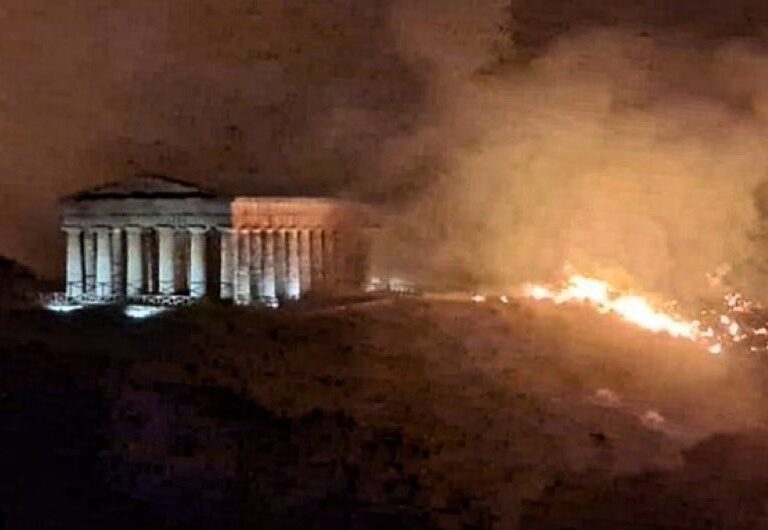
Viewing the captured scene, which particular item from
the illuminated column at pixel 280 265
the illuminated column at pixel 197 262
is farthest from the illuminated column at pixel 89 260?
the illuminated column at pixel 280 265

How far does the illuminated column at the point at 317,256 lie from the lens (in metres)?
14.9

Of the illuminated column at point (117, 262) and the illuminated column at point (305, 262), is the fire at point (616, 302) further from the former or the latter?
the illuminated column at point (117, 262)

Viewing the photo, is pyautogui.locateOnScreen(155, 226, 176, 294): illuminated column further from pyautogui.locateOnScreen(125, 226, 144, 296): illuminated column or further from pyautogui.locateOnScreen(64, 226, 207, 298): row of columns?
pyautogui.locateOnScreen(125, 226, 144, 296): illuminated column

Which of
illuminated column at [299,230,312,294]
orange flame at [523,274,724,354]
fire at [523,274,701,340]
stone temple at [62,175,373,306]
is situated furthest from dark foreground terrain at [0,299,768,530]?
illuminated column at [299,230,312,294]

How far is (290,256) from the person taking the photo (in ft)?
48.1

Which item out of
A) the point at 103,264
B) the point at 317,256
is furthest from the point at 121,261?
the point at 317,256

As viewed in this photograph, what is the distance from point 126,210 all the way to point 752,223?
5.98 meters

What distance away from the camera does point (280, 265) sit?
14.5m

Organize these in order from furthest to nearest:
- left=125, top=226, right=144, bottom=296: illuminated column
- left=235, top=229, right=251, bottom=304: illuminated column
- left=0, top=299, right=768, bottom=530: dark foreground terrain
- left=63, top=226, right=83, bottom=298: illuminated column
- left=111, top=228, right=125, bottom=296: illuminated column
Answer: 1. left=63, top=226, right=83, bottom=298: illuminated column
2. left=111, top=228, right=125, bottom=296: illuminated column
3. left=125, top=226, right=144, bottom=296: illuminated column
4. left=235, top=229, right=251, bottom=304: illuminated column
5. left=0, top=299, right=768, bottom=530: dark foreground terrain

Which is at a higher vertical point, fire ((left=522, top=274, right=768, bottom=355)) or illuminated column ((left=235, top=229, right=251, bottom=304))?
illuminated column ((left=235, top=229, right=251, bottom=304))

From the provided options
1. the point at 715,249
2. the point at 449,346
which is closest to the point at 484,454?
the point at 449,346

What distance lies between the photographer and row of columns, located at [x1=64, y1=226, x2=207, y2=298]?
572 inches

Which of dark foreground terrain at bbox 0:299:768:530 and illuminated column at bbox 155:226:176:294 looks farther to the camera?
illuminated column at bbox 155:226:176:294

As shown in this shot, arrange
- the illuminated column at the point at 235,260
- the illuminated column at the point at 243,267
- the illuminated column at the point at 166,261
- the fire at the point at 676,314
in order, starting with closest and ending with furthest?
the fire at the point at 676,314, the illuminated column at the point at 235,260, the illuminated column at the point at 243,267, the illuminated column at the point at 166,261
